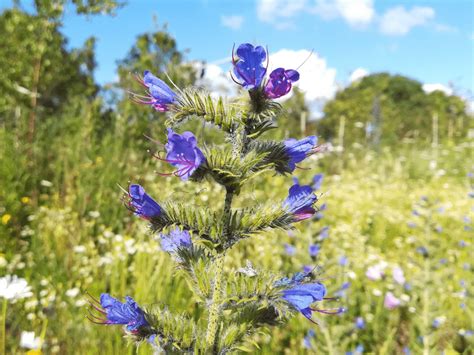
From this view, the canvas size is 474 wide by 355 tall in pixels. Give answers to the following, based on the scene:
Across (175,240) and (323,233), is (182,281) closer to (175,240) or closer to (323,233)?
(323,233)

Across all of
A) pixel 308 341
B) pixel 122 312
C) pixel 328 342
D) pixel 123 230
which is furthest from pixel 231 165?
pixel 123 230

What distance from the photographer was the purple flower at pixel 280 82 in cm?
121

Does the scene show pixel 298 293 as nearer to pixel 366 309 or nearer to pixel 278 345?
pixel 278 345

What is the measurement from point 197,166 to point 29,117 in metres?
4.85

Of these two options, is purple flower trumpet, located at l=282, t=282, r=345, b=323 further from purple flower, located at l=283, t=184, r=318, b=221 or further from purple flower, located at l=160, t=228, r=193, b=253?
purple flower, located at l=160, t=228, r=193, b=253

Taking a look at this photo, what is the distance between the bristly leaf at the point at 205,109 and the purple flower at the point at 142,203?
0.69ft

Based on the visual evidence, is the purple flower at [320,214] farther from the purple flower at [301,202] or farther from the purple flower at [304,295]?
the purple flower at [304,295]

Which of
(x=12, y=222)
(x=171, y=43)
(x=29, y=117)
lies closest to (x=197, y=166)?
(x=12, y=222)

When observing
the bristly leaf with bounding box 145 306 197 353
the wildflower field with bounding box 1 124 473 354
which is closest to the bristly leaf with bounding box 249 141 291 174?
the wildflower field with bounding box 1 124 473 354

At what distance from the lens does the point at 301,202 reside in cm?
136

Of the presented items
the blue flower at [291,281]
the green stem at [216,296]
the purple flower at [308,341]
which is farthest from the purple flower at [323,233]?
the green stem at [216,296]

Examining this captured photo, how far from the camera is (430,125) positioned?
25875 mm

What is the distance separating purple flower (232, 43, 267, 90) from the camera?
1206mm

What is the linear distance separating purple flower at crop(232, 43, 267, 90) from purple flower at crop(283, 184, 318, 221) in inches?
13.8
